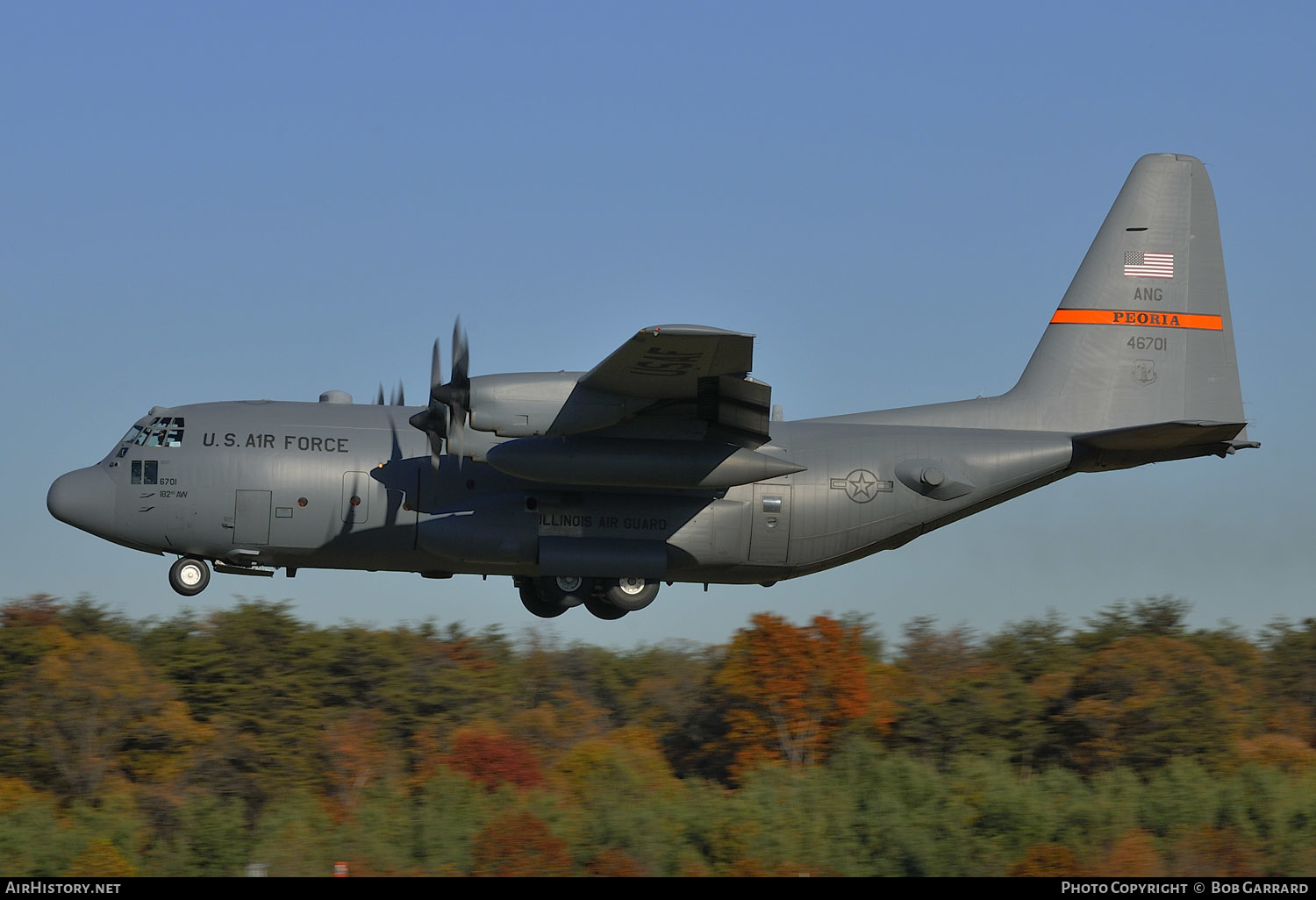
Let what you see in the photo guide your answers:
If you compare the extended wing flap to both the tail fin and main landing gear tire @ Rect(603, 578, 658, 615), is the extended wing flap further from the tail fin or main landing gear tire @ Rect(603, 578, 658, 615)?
the tail fin

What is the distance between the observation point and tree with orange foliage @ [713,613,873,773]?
24109 millimetres

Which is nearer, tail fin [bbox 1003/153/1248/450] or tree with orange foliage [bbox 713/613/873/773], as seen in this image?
tail fin [bbox 1003/153/1248/450]

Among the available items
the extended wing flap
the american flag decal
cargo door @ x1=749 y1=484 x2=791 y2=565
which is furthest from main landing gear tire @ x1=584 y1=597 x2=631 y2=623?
the american flag decal

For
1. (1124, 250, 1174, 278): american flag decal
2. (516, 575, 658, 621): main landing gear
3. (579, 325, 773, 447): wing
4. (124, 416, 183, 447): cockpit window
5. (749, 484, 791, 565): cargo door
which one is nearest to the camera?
(579, 325, 773, 447): wing

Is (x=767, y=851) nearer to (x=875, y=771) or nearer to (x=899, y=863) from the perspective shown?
(x=899, y=863)

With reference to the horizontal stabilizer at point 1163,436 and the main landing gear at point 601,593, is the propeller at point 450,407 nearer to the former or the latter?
the main landing gear at point 601,593

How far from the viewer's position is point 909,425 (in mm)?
19500

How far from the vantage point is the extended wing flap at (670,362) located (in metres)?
14.8

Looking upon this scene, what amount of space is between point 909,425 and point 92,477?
11111mm

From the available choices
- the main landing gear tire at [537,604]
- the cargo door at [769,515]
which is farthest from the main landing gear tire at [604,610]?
the cargo door at [769,515]

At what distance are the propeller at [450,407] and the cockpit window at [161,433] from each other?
3.17 metres

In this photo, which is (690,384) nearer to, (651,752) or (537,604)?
(537,604)

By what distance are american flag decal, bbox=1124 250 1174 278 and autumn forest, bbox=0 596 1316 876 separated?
7.53m

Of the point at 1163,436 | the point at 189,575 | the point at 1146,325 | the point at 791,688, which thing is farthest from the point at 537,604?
the point at 1146,325
